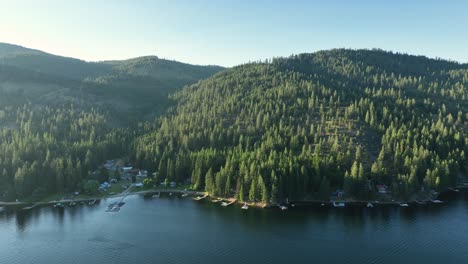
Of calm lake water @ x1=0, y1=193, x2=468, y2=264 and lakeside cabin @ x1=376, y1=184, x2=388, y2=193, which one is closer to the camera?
calm lake water @ x1=0, y1=193, x2=468, y2=264

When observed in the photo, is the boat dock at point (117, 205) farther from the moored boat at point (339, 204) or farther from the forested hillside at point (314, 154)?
the moored boat at point (339, 204)

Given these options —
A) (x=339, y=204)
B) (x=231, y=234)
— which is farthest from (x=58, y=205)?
(x=339, y=204)

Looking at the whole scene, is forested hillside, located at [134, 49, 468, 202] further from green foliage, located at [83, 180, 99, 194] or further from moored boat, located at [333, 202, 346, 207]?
green foliage, located at [83, 180, 99, 194]

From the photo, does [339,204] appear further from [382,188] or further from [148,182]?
[148,182]

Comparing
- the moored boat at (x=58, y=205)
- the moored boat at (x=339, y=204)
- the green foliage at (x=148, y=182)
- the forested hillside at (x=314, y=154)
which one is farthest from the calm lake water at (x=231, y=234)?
the green foliage at (x=148, y=182)

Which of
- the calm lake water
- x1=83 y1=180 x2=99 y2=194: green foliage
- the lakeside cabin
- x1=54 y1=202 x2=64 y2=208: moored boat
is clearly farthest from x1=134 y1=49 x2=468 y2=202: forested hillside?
x1=54 y1=202 x2=64 y2=208: moored boat

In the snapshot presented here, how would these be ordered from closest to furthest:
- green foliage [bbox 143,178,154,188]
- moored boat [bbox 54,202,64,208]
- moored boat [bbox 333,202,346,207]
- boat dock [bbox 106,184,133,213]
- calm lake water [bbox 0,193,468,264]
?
calm lake water [bbox 0,193,468,264] < boat dock [bbox 106,184,133,213] < moored boat [bbox 333,202,346,207] < moored boat [bbox 54,202,64,208] < green foliage [bbox 143,178,154,188]

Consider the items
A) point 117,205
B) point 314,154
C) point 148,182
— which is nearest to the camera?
point 117,205

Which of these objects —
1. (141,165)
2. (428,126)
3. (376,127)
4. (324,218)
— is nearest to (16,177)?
(141,165)

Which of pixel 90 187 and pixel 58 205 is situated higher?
pixel 90 187
